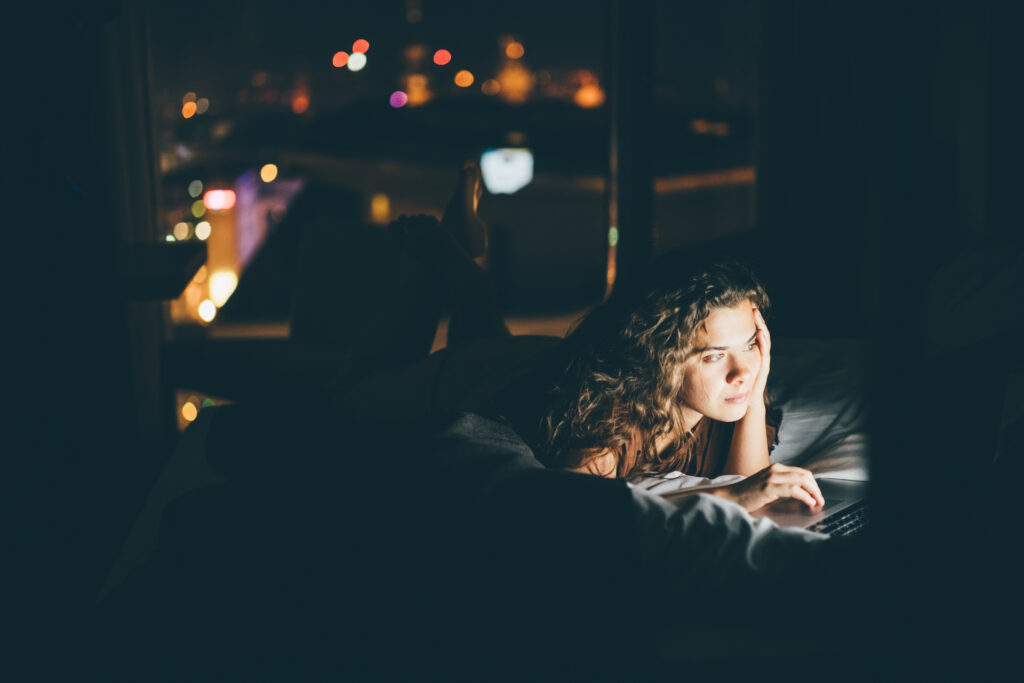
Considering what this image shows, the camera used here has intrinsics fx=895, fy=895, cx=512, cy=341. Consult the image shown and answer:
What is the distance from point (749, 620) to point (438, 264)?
1.03 metres

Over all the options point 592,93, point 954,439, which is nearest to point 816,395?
point 954,439

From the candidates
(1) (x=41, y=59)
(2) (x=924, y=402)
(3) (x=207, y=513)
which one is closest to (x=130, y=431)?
(1) (x=41, y=59)

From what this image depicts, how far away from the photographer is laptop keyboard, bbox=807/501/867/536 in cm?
113

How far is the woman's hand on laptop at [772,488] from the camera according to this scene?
1.14m

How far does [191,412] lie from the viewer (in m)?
3.81

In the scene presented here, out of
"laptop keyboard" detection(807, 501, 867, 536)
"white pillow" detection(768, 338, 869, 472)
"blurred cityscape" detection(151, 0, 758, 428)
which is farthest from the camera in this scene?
"blurred cityscape" detection(151, 0, 758, 428)

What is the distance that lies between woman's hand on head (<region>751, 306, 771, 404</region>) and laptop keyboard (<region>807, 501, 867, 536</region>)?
0.59 ft

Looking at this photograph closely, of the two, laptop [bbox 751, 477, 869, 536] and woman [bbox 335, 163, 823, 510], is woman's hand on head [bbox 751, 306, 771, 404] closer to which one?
woman [bbox 335, 163, 823, 510]

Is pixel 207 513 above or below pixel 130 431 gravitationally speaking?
above

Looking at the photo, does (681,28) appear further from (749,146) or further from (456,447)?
(456,447)

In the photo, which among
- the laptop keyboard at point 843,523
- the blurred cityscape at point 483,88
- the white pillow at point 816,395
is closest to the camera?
the laptop keyboard at point 843,523

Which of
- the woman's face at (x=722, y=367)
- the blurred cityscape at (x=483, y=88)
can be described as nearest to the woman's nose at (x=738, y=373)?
the woman's face at (x=722, y=367)

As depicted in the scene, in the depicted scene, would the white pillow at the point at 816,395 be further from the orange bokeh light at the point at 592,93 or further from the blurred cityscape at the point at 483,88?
the orange bokeh light at the point at 592,93

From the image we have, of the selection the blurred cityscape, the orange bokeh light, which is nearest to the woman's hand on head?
the blurred cityscape
